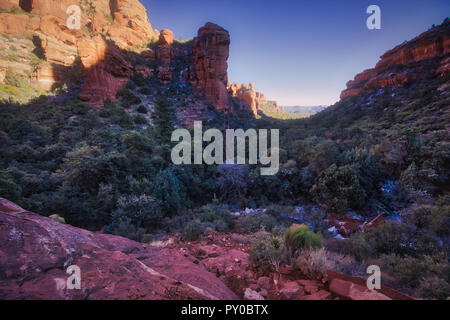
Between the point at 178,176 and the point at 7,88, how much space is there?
20.3 metres

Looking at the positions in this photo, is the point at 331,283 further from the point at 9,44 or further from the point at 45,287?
the point at 9,44

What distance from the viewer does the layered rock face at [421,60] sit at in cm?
2234

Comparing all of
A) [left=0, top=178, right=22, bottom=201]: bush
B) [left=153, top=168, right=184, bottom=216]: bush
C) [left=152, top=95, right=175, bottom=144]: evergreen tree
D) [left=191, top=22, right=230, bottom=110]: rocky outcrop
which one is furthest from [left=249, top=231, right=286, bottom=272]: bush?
[left=191, top=22, right=230, bottom=110]: rocky outcrop

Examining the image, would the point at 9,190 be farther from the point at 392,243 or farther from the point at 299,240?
the point at 392,243

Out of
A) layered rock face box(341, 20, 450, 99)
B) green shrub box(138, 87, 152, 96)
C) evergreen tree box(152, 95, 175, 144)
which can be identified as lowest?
evergreen tree box(152, 95, 175, 144)

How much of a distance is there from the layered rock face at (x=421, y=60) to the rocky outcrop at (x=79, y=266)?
3549 centimetres

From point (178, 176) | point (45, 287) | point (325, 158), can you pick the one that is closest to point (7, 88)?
point (178, 176)

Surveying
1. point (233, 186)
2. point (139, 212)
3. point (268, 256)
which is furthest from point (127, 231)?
point (233, 186)

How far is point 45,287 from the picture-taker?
5.26ft

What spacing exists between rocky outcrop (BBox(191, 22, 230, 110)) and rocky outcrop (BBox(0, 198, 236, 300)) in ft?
85.4

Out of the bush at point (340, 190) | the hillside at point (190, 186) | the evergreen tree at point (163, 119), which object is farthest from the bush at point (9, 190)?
the bush at point (340, 190)

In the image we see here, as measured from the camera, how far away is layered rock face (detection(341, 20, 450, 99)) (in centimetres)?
2234

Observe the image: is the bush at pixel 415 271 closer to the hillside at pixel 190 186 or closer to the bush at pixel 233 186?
the hillside at pixel 190 186

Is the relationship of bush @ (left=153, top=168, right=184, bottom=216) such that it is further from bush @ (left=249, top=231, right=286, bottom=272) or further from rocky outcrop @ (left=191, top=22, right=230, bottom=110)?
rocky outcrop @ (left=191, top=22, right=230, bottom=110)
